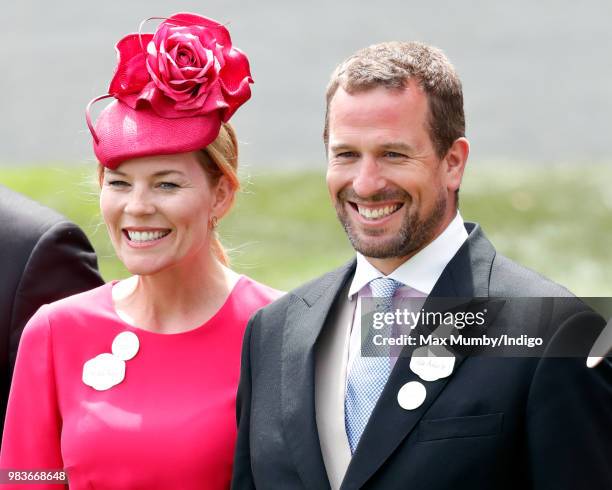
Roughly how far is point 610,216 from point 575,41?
3904 mm

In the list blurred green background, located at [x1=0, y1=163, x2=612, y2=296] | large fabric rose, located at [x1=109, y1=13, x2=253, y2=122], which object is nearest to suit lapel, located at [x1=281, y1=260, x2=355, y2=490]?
large fabric rose, located at [x1=109, y1=13, x2=253, y2=122]

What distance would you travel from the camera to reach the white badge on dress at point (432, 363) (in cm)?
361

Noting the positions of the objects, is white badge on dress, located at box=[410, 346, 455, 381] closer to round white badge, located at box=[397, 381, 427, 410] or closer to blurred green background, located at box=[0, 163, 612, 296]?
round white badge, located at box=[397, 381, 427, 410]

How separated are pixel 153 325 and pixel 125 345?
0.12 metres

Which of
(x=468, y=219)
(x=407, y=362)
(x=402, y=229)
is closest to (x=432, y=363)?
(x=407, y=362)

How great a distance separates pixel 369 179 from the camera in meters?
3.69

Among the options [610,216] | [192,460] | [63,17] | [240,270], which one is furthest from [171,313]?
[63,17]

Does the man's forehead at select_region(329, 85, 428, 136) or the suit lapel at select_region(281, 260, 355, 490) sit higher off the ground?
the man's forehead at select_region(329, 85, 428, 136)

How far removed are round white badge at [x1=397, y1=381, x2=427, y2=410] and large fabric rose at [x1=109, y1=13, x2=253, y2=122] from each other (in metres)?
1.21

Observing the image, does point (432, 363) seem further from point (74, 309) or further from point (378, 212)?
point (74, 309)

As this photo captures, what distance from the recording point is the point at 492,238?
30.8 ft

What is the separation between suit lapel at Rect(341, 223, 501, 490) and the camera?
141 inches

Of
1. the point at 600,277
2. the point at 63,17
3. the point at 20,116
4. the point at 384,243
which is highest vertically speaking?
the point at 63,17

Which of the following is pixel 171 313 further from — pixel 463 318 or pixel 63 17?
pixel 63 17
